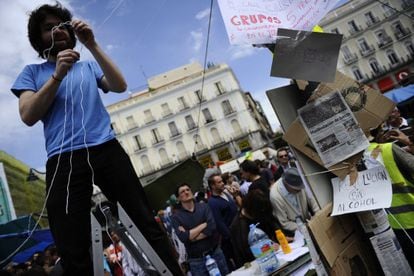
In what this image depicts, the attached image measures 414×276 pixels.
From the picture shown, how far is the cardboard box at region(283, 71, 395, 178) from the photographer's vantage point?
1238 millimetres

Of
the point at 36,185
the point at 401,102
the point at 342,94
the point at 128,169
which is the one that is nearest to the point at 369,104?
the point at 342,94

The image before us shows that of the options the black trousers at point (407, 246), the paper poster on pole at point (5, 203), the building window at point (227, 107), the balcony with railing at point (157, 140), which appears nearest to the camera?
the black trousers at point (407, 246)

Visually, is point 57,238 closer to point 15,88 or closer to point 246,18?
point 15,88

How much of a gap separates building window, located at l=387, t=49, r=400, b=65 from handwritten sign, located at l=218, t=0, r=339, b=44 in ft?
144

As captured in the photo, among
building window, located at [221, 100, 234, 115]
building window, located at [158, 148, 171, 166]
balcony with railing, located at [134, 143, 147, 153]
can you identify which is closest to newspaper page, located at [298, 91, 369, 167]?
building window, located at [221, 100, 234, 115]

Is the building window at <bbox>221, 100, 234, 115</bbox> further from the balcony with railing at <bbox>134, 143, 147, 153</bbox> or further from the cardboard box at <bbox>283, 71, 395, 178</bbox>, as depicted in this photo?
the cardboard box at <bbox>283, 71, 395, 178</bbox>

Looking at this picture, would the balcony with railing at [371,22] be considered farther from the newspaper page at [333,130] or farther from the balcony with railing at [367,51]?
the newspaper page at [333,130]

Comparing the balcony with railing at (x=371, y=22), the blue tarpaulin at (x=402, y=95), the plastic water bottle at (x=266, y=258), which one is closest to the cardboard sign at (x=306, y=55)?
the plastic water bottle at (x=266, y=258)

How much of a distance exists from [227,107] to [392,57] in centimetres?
2175

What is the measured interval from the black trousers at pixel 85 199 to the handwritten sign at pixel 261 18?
0.73 metres

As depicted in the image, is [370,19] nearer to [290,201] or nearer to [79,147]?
[290,201]

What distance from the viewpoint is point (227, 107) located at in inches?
1652

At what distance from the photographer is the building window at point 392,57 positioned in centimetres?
3747

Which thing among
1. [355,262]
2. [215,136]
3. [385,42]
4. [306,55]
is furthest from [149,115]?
[355,262]
